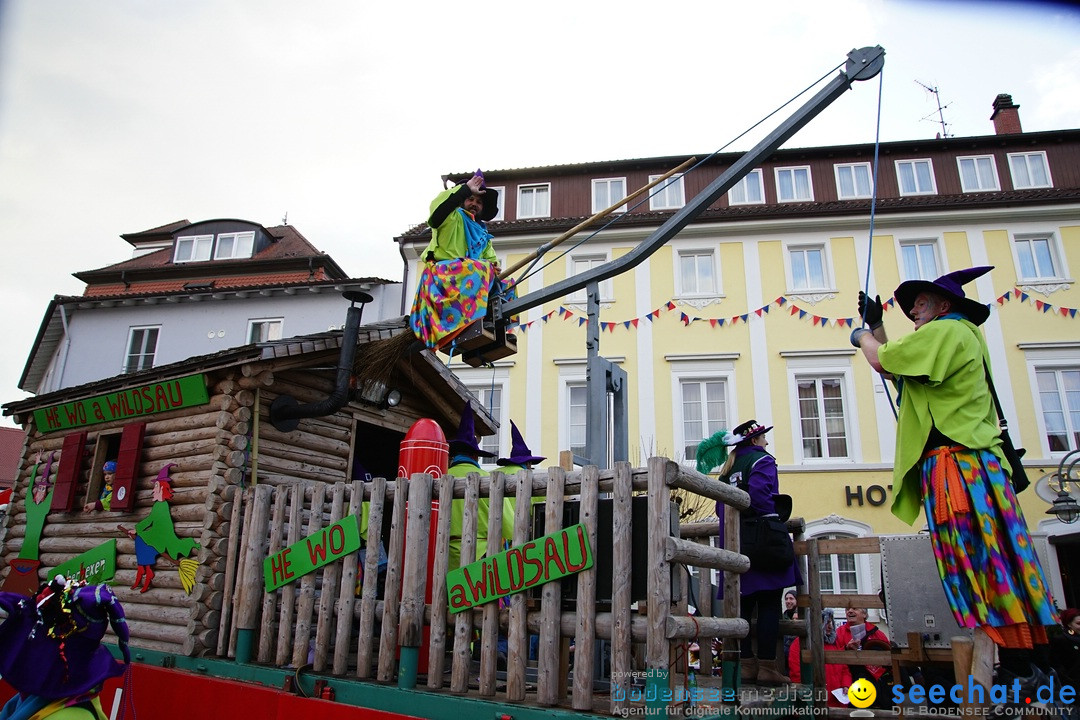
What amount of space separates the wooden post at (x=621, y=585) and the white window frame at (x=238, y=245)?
980 inches

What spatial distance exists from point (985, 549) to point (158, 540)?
6.69 metres

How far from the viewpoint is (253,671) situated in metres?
5.66

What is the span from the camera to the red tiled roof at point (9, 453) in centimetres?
4229

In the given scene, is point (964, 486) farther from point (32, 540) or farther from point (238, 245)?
point (238, 245)

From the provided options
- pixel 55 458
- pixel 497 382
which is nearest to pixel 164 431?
pixel 55 458

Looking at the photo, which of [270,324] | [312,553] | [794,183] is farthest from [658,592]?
[270,324]

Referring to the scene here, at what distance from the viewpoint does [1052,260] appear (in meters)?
20.1

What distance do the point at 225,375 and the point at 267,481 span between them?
3.57 feet

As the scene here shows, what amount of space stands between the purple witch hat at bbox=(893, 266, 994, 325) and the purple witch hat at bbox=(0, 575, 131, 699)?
5432 millimetres

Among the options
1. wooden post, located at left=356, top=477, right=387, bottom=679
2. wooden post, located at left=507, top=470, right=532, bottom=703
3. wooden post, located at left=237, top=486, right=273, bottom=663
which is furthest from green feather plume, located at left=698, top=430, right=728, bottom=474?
wooden post, located at left=237, top=486, right=273, bottom=663

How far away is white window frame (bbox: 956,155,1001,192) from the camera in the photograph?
2128 centimetres

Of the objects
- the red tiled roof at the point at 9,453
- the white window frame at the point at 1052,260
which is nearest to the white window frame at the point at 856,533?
the white window frame at the point at 1052,260

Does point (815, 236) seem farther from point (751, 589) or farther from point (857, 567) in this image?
point (751, 589)

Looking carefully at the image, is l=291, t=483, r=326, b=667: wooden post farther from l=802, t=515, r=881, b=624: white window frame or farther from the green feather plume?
l=802, t=515, r=881, b=624: white window frame
